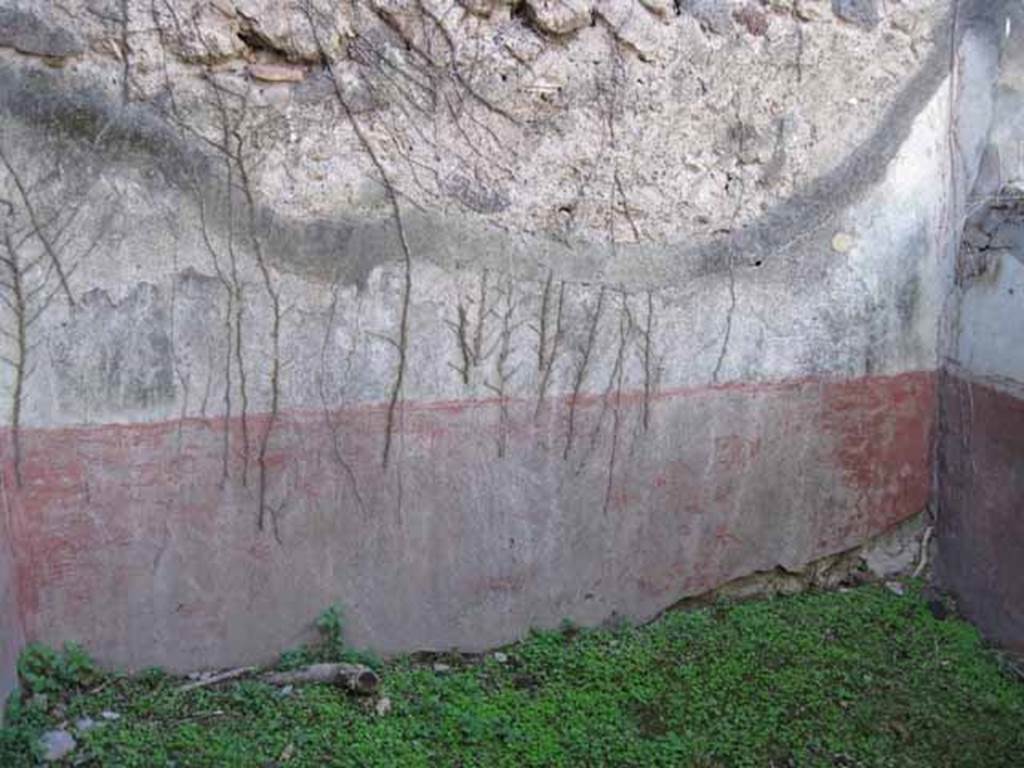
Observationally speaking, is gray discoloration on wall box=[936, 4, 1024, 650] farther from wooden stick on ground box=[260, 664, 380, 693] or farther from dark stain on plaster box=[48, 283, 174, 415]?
dark stain on plaster box=[48, 283, 174, 415]

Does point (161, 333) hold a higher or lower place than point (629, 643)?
higher

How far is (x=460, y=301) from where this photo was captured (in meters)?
3.21

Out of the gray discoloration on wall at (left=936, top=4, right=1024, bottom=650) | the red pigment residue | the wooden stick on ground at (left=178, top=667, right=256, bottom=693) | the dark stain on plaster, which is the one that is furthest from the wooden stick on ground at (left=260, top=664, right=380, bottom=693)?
the gray discoloration on wall at (left=936, top=4, right=1024, bottom=650)

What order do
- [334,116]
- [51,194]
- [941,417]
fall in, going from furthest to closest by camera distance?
[941,417] → [334,116] → [51,194]

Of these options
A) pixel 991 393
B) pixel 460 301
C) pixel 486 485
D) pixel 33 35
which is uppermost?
Answer: pixel 33 35

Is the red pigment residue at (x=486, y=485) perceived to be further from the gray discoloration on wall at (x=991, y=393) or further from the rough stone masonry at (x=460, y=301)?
the gray discoloration on wall at (x=991, y=393)

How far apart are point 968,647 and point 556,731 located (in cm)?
152

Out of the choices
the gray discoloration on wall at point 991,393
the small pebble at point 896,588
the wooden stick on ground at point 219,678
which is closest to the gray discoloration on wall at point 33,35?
the wooden stick on ground at point 219,678

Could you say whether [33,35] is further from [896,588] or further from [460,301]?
[896,588]

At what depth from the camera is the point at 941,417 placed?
149 inches

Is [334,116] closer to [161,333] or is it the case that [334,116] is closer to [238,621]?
[161,333]

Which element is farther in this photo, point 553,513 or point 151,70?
point 553,513

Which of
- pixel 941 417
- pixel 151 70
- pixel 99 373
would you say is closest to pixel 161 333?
pixel 99 373

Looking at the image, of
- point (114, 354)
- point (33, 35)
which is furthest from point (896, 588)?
point (33, 35)
